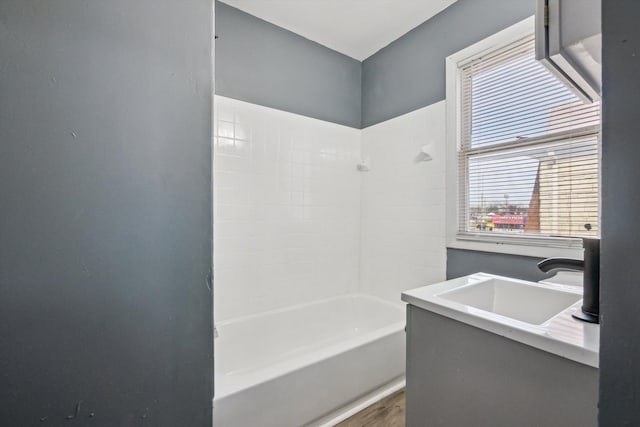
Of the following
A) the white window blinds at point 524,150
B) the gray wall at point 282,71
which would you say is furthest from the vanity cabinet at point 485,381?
the gray wall at point 282,71

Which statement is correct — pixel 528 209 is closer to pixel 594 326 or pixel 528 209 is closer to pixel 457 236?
pixel 457 236

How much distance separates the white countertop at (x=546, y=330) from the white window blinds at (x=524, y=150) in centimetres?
86

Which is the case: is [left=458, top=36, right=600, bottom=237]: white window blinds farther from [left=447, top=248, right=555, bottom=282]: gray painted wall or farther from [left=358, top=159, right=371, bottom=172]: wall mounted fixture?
[left=358, top=159, right=371, bottom=172]: wall mounted fixture

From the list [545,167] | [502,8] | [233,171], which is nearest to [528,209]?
[545,167]

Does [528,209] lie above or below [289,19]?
below

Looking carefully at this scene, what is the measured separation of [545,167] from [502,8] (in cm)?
103

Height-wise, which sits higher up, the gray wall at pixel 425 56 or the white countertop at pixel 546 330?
the gray wall at pixel 425 56

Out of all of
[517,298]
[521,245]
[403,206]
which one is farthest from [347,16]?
[517,298]

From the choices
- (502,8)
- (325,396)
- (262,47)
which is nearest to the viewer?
(325,396)

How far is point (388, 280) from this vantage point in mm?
2520

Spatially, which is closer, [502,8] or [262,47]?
[502,8]

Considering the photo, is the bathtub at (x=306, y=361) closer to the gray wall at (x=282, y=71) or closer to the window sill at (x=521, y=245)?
the window sill at (x=521, y=245)

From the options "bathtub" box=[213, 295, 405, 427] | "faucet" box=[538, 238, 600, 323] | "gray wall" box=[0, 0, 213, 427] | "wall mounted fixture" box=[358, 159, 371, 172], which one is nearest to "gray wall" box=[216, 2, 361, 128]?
"wall mounted fixture" box=[358, 159, 371, 172]

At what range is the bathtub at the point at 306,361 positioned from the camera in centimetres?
133
